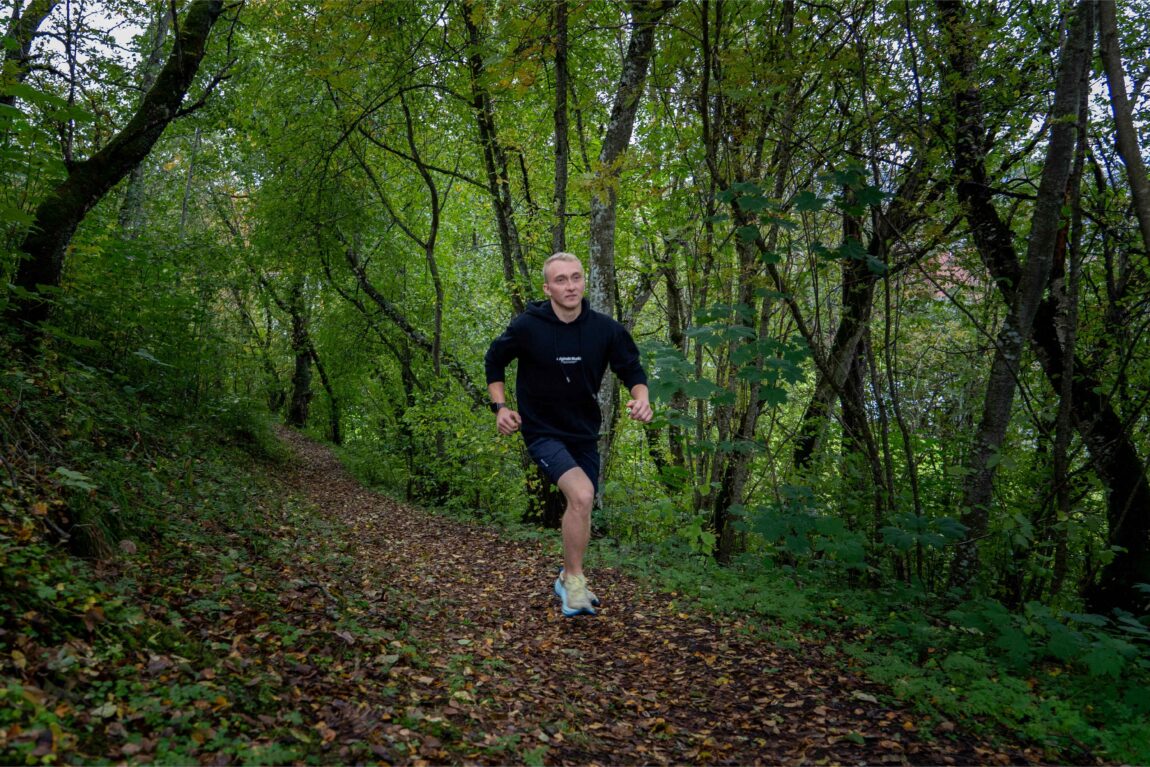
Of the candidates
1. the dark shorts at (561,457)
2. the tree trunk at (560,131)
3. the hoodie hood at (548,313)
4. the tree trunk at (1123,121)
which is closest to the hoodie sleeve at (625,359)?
the hoodie hood at (548,313)

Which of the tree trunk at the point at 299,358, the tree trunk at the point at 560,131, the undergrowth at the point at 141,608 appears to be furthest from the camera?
the tree trunk at the point at 299,358

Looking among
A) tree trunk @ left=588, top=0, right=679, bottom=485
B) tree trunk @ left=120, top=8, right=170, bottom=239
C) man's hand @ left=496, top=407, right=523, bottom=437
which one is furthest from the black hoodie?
tree trunk @ left=120, top=8, right=170, bottom=239

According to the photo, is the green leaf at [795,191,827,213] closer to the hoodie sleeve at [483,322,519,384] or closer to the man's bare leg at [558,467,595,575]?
the hoodie sleeve at [483,322,519,384]

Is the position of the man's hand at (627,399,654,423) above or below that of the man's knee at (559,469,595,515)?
above

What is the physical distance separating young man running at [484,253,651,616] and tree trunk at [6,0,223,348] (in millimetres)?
4397

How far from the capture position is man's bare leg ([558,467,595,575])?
4.22m

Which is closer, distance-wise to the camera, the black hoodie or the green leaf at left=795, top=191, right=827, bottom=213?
the green leaf at left=795, top=191, right=827, bottom=213

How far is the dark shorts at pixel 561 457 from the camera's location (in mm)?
4273

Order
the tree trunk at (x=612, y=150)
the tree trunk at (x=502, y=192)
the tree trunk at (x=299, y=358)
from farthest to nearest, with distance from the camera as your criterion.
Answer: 1. the tree trunk at (x=299, y=358)
2. the tree trunk at (x=502, y=192)
3. the tree trunk at (x=612, y=150)

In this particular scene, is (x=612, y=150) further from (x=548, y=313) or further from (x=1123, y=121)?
(x=1123, y=121)

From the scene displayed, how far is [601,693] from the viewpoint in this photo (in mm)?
3434

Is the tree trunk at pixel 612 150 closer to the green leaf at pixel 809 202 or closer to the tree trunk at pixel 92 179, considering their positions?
the green leaf at pixel 809 202

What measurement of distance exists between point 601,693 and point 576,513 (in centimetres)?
119

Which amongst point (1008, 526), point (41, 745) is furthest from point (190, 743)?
point (1008, 526)
